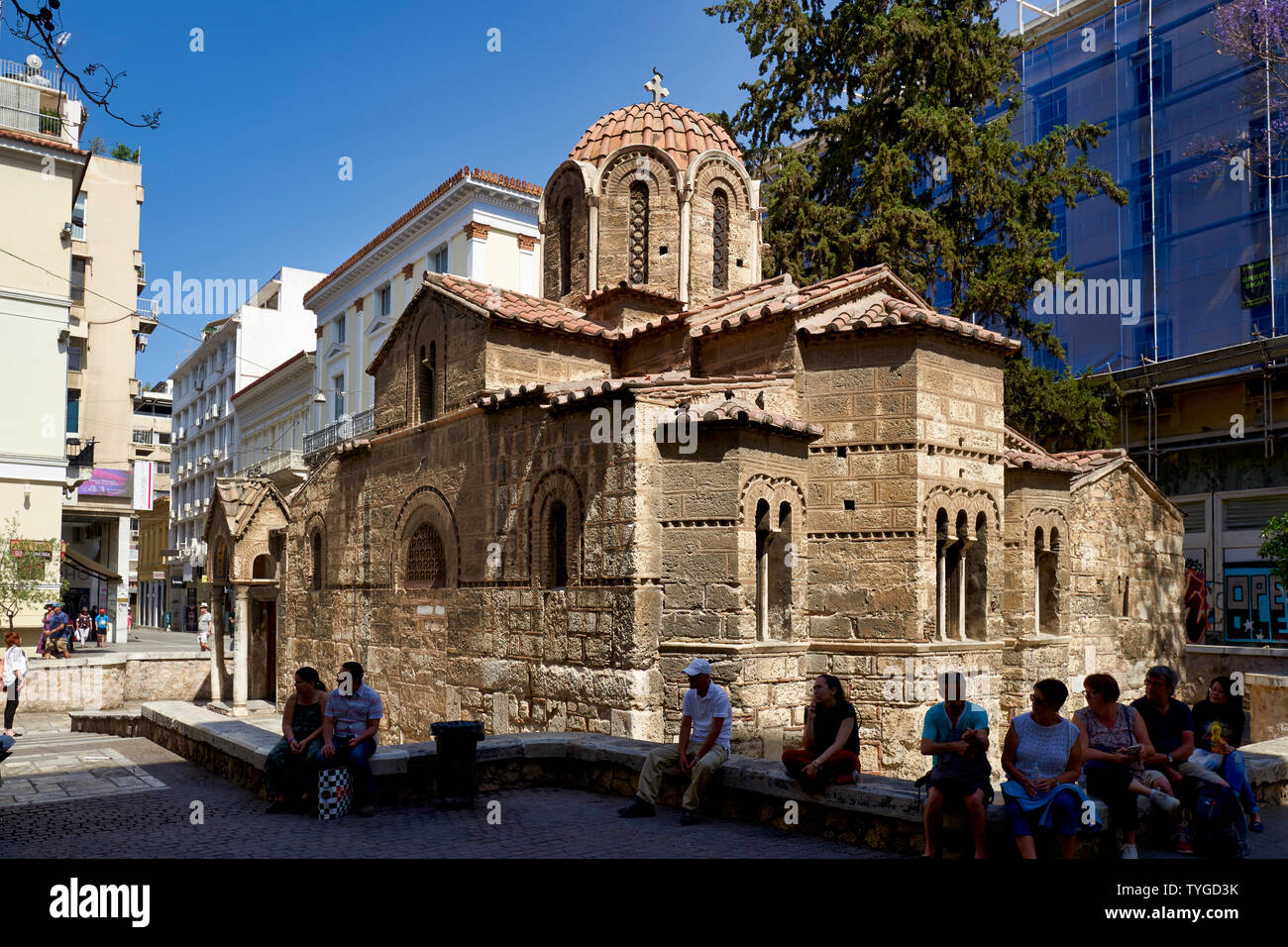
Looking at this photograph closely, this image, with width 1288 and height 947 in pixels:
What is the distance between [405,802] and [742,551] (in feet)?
13.9

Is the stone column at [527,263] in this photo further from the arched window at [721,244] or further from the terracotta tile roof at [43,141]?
the arched window at [721,244]

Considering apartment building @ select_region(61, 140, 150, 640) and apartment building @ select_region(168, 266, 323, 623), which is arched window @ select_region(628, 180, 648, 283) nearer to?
apartment building @ select_region(61, 140, 150, 640)

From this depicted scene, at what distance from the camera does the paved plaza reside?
6447 millimetres

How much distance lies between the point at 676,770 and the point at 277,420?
35.2m

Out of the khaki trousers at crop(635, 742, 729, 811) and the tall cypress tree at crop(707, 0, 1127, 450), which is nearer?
the khaki trousers at crop(635, 742, 729, 811)

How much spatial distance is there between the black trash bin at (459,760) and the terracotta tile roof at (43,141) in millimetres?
23394

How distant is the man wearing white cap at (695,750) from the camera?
7273 mm

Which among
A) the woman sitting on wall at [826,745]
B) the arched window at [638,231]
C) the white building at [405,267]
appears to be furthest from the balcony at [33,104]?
the woman sitting on wall at [826,745]

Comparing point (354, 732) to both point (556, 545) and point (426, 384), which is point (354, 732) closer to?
point (556, 545)

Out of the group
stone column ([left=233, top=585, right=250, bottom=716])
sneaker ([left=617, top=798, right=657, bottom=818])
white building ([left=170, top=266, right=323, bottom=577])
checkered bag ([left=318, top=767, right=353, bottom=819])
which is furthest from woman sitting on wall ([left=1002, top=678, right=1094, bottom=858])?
white building ([left=170, top=266, right=323, bottom=577])

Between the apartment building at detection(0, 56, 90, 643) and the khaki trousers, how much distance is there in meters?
21.1

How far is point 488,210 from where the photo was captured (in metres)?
27.8

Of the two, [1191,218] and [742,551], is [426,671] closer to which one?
[742,551]

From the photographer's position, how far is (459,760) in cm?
788
